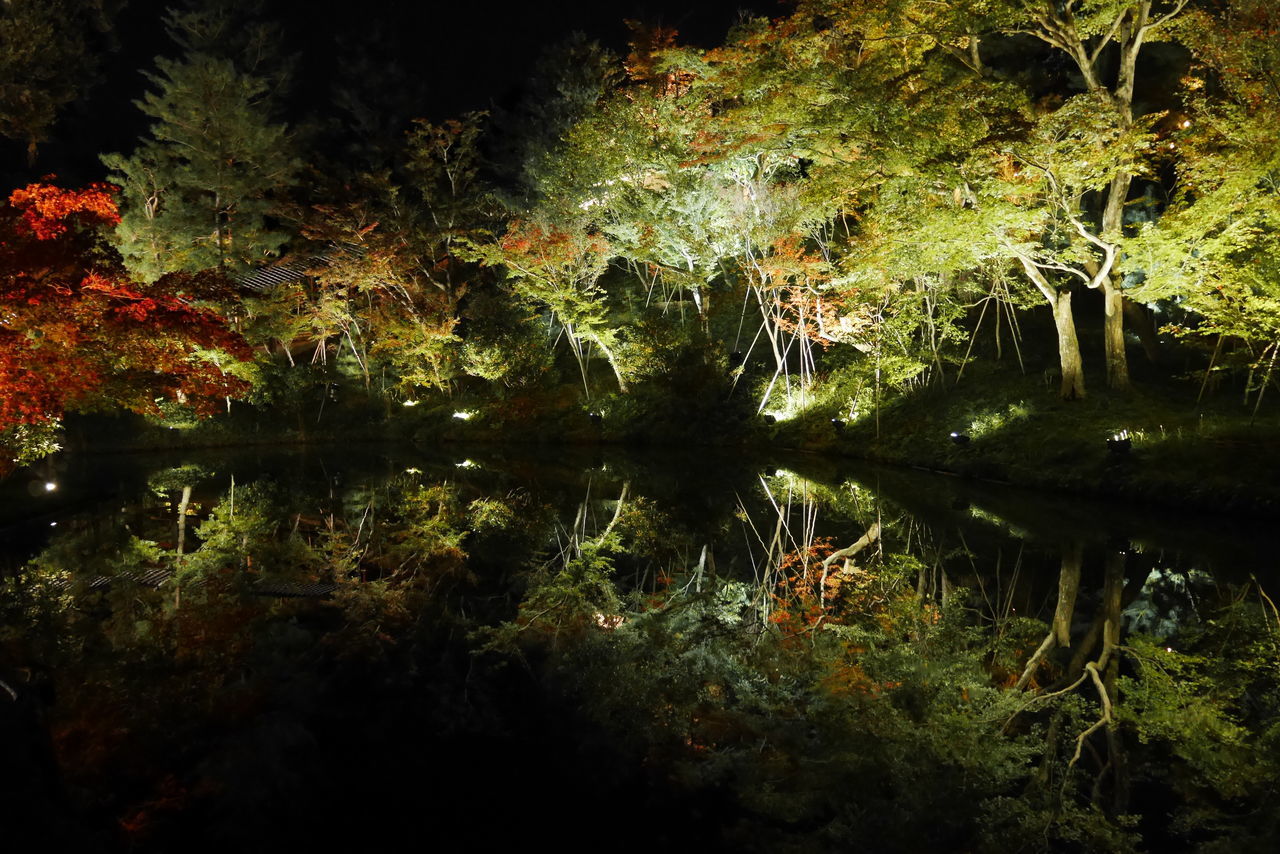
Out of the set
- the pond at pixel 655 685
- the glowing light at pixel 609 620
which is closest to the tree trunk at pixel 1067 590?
the pond at pixel 655 685

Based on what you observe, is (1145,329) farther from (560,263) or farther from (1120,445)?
(560,263)

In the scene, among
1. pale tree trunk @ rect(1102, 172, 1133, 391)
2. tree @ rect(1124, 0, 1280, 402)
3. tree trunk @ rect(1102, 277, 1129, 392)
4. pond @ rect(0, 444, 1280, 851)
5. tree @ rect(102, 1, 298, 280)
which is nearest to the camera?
pond @ rect(0, 444, 1280, 851)

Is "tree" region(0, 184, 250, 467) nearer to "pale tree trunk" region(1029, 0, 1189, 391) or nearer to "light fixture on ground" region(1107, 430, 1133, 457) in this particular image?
"light fixture on ground" region(1107, 430, 1133, 457)

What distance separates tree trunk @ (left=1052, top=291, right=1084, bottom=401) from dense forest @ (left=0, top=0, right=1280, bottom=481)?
6 centimetres

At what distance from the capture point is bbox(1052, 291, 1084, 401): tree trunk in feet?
45.2

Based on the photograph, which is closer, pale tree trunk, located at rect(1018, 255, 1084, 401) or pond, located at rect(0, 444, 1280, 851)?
pond, located at rect(0, 444, 1280, 851)

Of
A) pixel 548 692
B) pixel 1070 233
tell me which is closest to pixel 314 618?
pixel 548 692

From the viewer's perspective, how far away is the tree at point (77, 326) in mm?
9734

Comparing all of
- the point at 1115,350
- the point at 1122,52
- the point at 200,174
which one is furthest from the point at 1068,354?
the point at 200,174

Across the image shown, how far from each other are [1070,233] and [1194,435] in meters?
4.27

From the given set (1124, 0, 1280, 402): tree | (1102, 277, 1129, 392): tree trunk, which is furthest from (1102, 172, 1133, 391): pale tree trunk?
(1124, 0, 1280, 402): tree

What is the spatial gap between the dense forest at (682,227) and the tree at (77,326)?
5 centimetres

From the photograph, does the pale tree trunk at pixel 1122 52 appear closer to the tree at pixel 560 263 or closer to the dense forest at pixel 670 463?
the dense forest at pixel 670 463

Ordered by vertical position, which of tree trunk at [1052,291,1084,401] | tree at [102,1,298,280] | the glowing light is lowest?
the glowing light
